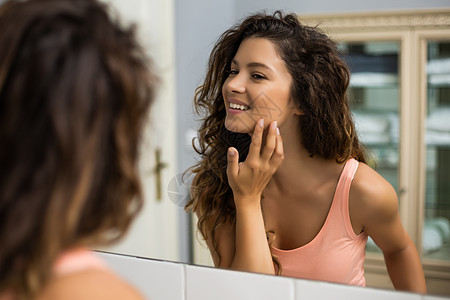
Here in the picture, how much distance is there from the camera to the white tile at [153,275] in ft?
2.64

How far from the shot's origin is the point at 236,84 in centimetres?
69

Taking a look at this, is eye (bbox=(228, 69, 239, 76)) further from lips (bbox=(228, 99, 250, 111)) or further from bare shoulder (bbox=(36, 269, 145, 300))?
bare shoulder (bbox=(36, 269, 145, 300))

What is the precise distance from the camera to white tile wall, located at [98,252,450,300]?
681 millimetres

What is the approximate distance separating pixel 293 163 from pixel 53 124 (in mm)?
416

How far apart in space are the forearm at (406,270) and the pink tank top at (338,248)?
4 centimetres

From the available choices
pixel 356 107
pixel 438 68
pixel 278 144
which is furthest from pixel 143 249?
pixel 438 68

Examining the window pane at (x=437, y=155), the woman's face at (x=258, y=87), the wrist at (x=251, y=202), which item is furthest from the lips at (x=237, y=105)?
the window pane at (x=437, y=155)

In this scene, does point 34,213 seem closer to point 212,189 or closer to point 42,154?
point 42,154

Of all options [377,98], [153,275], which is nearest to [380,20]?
[377,98]

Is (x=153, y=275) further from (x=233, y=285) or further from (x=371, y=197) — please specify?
(x=371, y=197)

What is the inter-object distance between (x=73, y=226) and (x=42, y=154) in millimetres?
66

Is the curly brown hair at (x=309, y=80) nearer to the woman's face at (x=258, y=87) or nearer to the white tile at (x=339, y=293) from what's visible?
the woman's face at (x=258, y=87)

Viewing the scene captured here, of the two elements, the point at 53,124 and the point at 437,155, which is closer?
the point at 53,124

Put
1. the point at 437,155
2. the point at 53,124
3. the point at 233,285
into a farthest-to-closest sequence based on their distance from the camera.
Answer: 1. the point at 233,285
2. the point at 437,155
3. the point at 53,124
